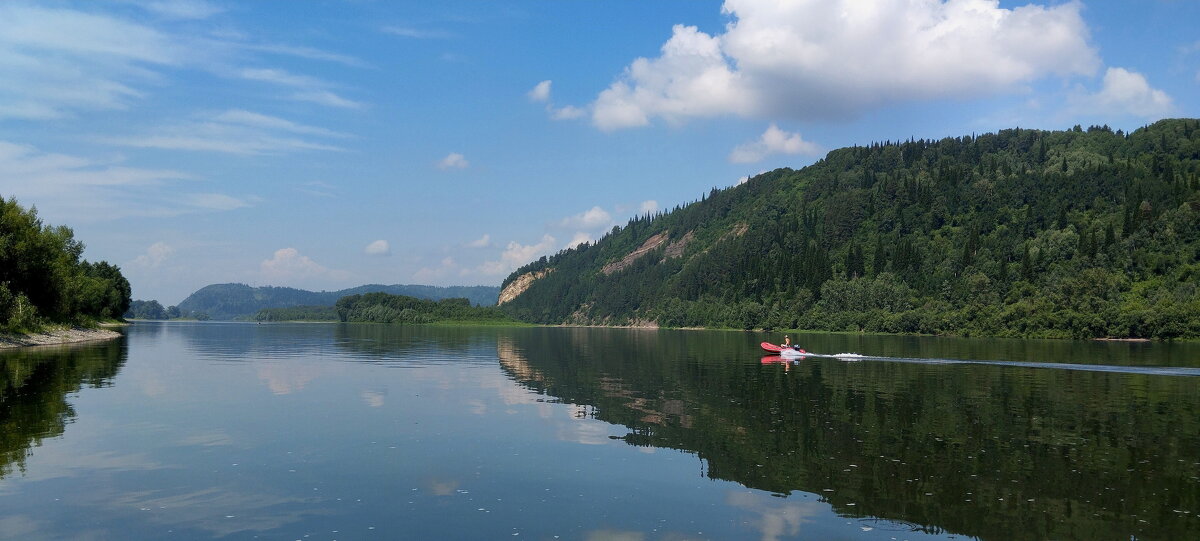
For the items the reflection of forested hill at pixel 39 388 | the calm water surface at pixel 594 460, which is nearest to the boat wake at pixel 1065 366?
the calm water surface at pixel 594 460

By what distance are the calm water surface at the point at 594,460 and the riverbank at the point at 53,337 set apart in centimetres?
4734

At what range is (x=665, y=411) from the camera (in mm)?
45562

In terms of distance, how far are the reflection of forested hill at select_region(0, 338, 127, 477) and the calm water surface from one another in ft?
0.82

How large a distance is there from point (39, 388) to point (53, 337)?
78.5 meters

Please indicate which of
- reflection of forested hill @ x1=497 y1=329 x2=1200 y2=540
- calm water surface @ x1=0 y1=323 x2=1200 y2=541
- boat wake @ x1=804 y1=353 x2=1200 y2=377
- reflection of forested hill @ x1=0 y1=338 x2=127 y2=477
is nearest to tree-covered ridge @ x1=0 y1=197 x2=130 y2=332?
reflection of forested hill @ x1=0 y1=338 x2=127 y2=477

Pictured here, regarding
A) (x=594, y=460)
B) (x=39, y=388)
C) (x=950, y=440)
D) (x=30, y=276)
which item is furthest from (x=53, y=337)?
(x=950, y=440)

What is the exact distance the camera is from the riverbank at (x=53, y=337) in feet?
325

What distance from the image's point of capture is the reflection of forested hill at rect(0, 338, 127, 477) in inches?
1289

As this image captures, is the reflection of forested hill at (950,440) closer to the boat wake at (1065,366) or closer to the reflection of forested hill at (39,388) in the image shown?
the boat wake at (1065,366)

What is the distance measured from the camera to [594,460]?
31141 millimetres

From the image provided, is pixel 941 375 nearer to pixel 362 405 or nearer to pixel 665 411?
pixel 665 411

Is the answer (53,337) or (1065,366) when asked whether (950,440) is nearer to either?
(1065,366)

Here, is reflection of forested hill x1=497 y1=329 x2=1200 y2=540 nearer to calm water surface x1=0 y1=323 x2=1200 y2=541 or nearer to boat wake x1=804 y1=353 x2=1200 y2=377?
calm water surface x1=0 y1=323 x2=1200 y2=541

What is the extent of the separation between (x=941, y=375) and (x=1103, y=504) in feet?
157
